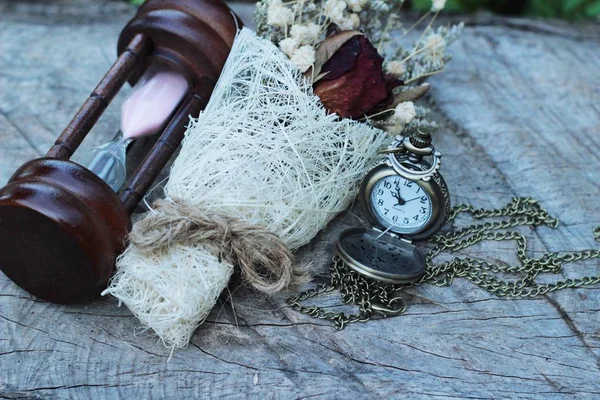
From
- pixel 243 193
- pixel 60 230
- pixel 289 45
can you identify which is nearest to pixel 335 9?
pixel 289 45

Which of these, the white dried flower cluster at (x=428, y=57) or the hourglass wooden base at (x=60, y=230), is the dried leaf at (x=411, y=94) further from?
the hourglass wooden base at (x=60, y=230)

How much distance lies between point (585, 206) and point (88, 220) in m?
1.11

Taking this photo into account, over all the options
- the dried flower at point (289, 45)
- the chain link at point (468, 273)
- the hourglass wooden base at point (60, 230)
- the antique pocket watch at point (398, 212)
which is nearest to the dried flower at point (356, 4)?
the dried flower at point (289, 45)

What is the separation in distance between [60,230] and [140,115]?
40 cm

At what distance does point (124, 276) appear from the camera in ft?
4.08

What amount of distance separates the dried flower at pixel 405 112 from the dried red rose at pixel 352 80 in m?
0.05

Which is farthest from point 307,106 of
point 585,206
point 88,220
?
point 585,206

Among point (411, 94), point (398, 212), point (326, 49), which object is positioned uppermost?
point (326, 49)

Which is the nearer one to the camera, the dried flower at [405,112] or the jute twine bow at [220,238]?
the jute twine bow at [220,238]

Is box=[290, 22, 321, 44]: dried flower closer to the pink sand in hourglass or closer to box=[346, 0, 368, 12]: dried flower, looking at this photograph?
box=[346, 0, 368, 12]: dried flower

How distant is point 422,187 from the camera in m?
1.37

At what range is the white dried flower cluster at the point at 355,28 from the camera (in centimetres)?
144

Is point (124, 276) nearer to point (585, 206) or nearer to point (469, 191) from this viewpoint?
point (469, 191)

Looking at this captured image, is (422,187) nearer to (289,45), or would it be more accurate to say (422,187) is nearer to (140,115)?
(289,45)
